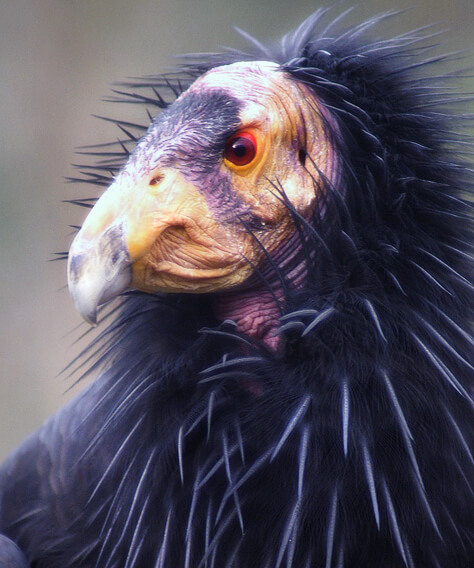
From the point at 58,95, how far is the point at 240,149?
546 centimetres

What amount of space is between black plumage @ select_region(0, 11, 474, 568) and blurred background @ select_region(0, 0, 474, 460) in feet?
14.5

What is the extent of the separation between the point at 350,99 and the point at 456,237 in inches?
16.7

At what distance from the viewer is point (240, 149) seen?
6.54ft

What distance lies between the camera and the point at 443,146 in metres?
2.12

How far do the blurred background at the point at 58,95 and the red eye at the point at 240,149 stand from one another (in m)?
4.68

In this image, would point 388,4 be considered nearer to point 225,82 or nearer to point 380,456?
point 225,82

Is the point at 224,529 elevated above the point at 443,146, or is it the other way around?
the point at 443,146

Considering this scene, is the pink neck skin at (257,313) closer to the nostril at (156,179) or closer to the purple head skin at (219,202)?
the purple head skin at (219,202)

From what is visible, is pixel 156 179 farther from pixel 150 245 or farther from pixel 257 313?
pixel 257 313

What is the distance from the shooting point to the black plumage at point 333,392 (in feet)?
6.13

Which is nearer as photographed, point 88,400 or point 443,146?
point 443,146

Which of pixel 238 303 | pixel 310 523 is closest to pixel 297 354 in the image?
pixel 238 303

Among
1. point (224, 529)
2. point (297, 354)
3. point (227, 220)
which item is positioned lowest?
point (224, 529)

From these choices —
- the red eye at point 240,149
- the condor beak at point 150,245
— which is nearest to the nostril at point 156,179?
the condor beak at point 150,245
